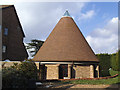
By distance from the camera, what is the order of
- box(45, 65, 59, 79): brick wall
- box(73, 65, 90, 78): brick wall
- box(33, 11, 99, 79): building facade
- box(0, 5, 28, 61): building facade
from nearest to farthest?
1. box(45, 65, 59, 79): brick wall
2. box(33, 11, 99, 79): building facade
3. box(73, 65, 90, 78): brick wall
4. box(0, 5, 28, 61): building facade

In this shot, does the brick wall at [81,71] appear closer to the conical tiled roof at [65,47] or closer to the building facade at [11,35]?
the conical tiled roof at [65,47]

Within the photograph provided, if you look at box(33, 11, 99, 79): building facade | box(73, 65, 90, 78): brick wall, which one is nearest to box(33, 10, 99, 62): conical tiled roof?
box(33, 11, 99, 79): building facade

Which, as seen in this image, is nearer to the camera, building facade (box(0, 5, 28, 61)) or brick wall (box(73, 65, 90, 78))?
brick wall (box(73, 65, 90, 78))

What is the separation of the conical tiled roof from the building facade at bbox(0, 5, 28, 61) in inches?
266

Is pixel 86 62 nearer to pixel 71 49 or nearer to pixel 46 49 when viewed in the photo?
pixel 71 49

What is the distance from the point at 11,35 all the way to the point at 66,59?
12481 millimetres

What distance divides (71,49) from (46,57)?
373cm

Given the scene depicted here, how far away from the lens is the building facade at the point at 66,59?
1869 cm

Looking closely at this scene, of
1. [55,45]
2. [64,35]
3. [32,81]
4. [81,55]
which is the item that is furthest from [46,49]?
[32,81]

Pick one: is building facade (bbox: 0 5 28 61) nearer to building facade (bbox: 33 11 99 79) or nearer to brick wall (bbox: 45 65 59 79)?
building facade (bbox: 33 11 99 79)

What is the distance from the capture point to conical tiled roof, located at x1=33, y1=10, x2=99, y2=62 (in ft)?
62.7

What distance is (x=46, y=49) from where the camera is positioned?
20453 millimetres

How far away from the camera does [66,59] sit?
18609 millimetres

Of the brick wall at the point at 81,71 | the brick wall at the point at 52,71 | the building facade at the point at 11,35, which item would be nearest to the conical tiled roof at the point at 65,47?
the brick wall at the point at 52,71
